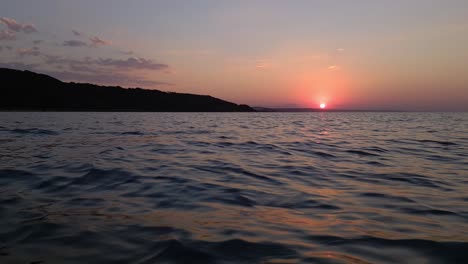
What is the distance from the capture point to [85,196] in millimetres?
6227

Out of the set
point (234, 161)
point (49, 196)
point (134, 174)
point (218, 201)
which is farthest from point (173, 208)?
point (234, 161)

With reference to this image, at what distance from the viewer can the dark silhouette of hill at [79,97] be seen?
97750mm

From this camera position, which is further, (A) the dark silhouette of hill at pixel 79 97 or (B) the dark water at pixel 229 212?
(A) the dark silhouette of hill at pixel 79 97

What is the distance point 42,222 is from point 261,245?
3.40 meters

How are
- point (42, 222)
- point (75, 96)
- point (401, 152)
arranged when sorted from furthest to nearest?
point (75, 96) → point (401, 152) → point (42, 222)

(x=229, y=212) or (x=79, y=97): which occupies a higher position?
(x=79, y=97)

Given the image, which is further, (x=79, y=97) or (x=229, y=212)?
(x=79, y=97)

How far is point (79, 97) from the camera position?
114062 mm

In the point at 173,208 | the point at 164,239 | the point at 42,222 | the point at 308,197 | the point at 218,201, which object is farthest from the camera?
the point at 308,197

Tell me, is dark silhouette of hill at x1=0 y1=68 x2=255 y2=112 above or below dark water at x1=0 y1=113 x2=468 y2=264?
above

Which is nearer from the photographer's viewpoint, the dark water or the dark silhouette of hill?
the dark water

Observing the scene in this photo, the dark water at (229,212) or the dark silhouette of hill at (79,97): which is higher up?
the dark silhouette of hill at (79,97)

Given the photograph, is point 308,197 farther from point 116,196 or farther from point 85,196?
point 85,196

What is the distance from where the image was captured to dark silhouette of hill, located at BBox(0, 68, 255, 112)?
97.8 metres
